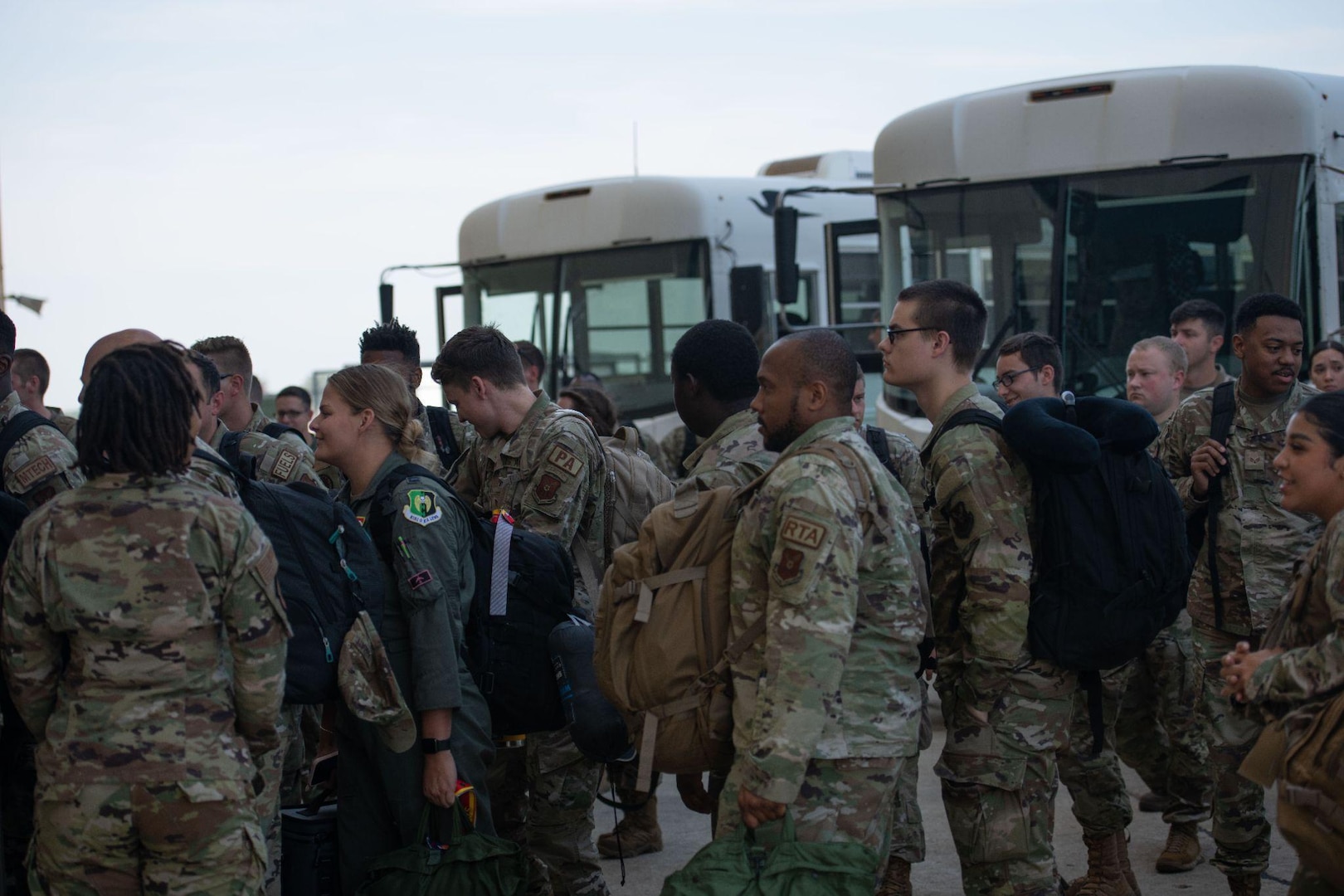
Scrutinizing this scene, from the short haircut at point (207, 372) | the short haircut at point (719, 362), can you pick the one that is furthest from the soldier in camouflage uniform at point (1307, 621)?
the short haircut at point (207, 372)

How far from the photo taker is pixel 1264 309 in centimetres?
508

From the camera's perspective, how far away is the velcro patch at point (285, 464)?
500cm

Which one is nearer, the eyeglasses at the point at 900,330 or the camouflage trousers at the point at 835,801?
the camouflage trousers at the point at 835,801

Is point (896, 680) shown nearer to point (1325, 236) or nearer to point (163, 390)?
point (163, 390)

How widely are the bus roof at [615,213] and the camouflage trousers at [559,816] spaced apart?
672 centimetres

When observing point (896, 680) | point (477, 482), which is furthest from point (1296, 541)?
point (477, 482)

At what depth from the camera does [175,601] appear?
2.99 metres

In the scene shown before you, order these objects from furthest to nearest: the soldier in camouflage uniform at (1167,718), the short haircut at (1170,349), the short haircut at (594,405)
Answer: the short haircut at (594,405)
the short haircut at (1170,349)
the soldier in camouflage uniform at (1167,718)

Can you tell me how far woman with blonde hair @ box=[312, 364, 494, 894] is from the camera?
3.86 meters

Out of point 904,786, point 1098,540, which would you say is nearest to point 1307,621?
point 1098,540

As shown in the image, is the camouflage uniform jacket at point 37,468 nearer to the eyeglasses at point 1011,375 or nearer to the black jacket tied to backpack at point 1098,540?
the black jacket tied to backpack at point 1098,540

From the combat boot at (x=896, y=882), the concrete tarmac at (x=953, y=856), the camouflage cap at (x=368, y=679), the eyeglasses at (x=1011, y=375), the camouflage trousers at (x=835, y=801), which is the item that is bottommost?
the concrete tarmac at (x=953, y=856)

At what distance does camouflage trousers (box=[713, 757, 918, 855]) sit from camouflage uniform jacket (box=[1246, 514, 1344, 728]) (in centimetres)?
87

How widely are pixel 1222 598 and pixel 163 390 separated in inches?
155
